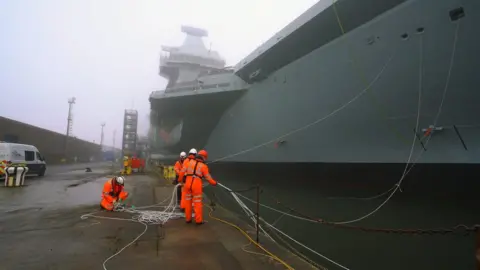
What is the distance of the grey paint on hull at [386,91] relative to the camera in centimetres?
518

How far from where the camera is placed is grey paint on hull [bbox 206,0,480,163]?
518cm

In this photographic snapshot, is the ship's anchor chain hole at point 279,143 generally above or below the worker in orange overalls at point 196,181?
above

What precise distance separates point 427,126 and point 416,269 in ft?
9.01

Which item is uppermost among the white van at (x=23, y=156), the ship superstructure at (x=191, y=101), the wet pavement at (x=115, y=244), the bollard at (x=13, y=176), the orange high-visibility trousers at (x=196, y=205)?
the ship superstructure at (x=191, y=101)

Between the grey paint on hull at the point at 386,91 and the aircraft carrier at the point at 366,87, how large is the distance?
2 cm

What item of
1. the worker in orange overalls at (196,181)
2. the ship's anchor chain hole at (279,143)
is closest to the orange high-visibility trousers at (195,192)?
the worker in orange overalls at (196,181)

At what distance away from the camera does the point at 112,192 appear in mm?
5875

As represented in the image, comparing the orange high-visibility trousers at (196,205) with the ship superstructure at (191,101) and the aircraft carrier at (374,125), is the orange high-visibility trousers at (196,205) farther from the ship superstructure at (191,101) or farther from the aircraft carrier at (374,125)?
the ship superstructure at (191,101)

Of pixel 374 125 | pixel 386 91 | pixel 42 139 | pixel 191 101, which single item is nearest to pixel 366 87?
pixel 386 91

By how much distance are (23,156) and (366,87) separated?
14.5 metres

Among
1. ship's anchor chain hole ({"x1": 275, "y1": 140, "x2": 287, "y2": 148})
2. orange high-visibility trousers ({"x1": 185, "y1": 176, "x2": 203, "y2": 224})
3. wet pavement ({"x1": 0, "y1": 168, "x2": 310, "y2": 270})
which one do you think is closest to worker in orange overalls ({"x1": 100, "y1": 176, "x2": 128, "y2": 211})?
wet pavement ({"x1": 0, "y1": 168, "x2": 310, "y2": 270})

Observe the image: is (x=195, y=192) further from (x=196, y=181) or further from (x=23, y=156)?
(x=23, y=156)

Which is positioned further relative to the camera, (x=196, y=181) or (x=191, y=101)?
(x=191, y=101)

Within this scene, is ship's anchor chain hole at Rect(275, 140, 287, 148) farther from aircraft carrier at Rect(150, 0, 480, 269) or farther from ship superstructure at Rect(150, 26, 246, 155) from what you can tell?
ship superstructure at Rect(150, 26, 246, 155)
